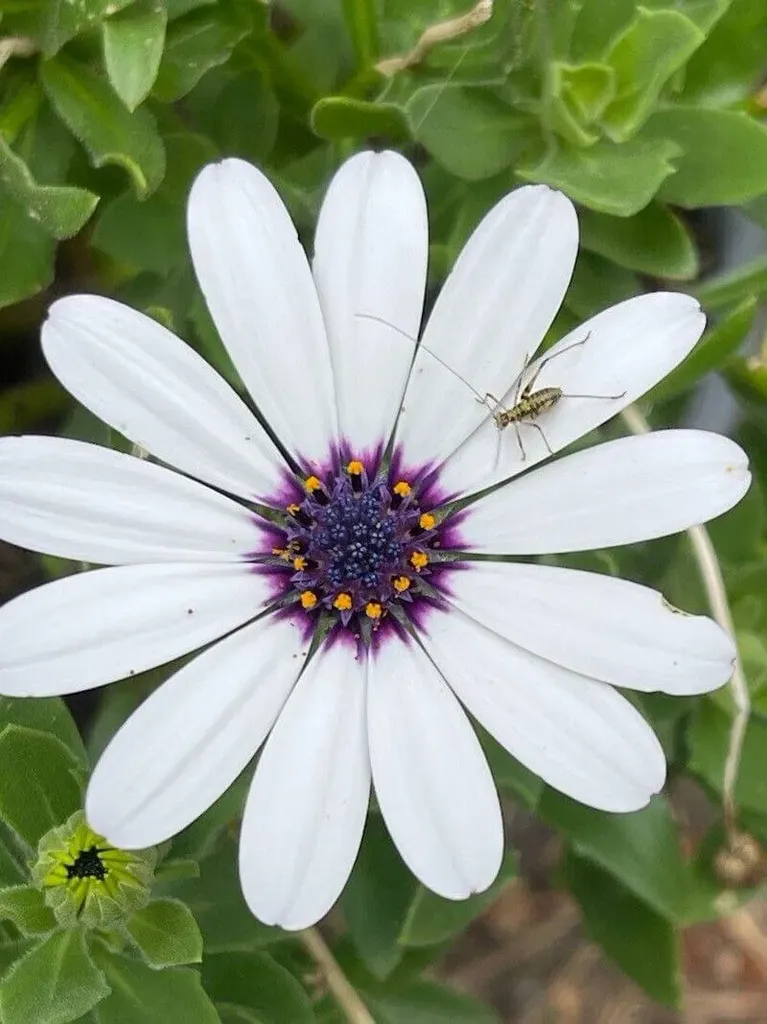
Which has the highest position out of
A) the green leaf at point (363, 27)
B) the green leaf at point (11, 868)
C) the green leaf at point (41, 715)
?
the green leaf at point (363, 27)

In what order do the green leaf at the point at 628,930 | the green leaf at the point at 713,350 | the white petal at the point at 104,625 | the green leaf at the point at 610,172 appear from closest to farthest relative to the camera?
the white petal at the point at 104,625
the green leaf at the point at 610,172
the green leaf at the point at 713,350
the green leaf at the point at 628,930

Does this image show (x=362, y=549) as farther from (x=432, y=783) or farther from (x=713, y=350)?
(x=713, y=350)

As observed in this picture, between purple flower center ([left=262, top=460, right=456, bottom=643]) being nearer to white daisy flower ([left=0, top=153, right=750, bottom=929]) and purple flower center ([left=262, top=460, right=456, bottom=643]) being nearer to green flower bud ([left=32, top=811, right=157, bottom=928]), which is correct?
white daisy flower ([left=0, top=153, right=750, bottom=929])

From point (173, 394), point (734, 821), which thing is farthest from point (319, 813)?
point (734, 821)

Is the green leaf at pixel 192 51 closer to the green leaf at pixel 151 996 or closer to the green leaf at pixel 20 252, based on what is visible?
the green leaf at pixel 20 252

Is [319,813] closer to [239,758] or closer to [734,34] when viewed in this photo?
[239,758]

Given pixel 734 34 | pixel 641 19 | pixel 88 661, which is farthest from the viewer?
pixel 734 34

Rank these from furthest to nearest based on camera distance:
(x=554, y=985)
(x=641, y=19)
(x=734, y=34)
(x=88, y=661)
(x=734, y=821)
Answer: (x=554, y=985) → (x=734, y=821) → (x=734, y=34) → (x=641, y=19) → (x=88, y=661)

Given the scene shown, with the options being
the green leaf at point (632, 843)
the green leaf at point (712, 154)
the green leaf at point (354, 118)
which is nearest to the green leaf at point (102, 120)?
the green leaf at point (354, 118)
